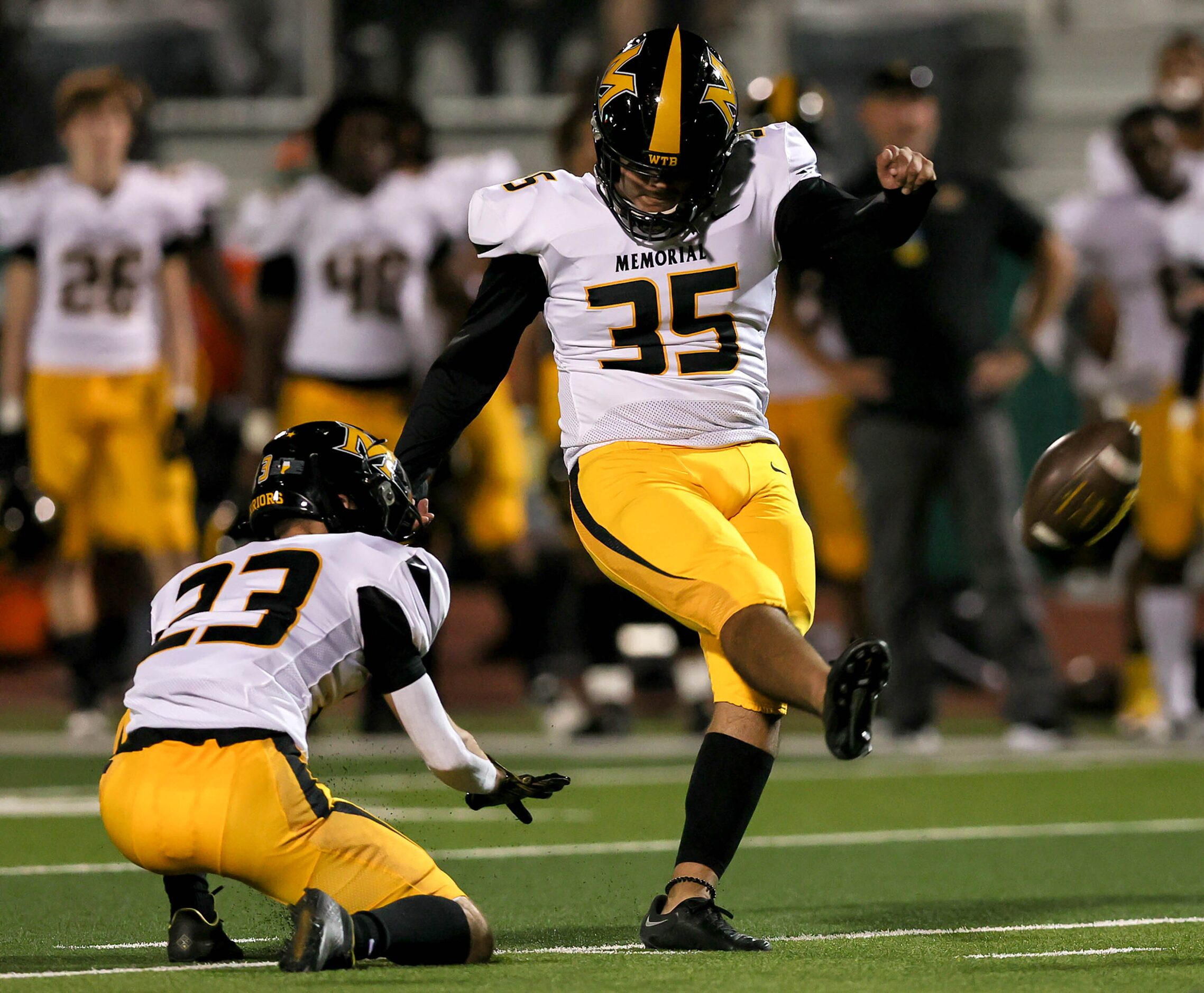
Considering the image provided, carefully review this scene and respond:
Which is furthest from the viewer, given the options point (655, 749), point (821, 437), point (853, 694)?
point (821, 437)

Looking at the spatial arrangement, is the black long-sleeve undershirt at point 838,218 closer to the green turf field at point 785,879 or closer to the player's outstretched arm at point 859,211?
the player's outstretched arm at point 859,211

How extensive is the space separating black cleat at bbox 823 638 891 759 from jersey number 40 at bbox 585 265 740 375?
0.93 meters

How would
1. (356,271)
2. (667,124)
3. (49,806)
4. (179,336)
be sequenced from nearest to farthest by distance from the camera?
(667,124), (49,806), (356,271), (179,336)

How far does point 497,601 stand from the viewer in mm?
10742

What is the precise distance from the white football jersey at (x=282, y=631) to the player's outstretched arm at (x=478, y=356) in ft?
1.34

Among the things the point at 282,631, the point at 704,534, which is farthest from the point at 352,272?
the point at 282,631

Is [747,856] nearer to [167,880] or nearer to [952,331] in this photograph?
[167,880]

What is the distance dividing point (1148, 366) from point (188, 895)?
5.62 meters

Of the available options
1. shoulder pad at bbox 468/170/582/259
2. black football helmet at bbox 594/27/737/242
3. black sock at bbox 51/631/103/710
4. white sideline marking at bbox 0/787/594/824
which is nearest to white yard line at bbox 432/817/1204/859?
white sideline marking at bbox 0/787/594/824

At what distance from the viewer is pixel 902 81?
301 inches

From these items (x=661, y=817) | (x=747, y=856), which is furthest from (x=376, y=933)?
(x=661, y=817)

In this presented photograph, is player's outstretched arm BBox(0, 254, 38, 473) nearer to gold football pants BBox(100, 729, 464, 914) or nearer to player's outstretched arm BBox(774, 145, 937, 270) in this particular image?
player's outstretched arm BBox(774, 145, 937, 270)

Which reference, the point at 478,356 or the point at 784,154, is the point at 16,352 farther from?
the point at 784,154

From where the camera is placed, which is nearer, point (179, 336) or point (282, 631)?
point (282, 631)
